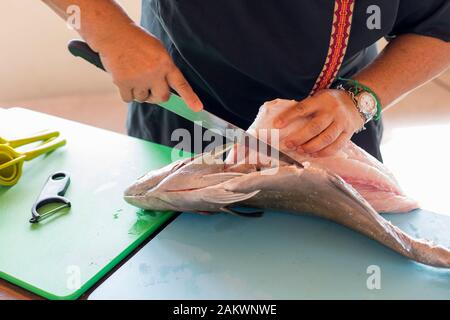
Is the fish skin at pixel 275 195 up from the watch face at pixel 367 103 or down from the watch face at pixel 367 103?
down

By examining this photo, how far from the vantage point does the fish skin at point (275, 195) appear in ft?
2.83

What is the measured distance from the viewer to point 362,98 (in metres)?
1.07

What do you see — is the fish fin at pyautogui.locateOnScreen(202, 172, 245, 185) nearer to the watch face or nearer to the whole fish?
the whole fish

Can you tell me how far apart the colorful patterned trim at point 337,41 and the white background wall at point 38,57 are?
1.74 meters

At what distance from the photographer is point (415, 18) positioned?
108cm

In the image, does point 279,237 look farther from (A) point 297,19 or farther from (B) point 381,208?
(A) point 297,19

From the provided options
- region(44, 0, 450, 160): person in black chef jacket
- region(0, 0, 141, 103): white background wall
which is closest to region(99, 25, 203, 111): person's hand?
region(44, 0, 450, 160): person in black chef jacket

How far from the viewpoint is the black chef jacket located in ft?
3.30

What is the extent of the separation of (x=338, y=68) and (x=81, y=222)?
2.07ft

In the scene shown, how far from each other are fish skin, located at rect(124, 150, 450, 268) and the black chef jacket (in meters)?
0.21

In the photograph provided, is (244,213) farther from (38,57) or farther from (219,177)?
(38,57)

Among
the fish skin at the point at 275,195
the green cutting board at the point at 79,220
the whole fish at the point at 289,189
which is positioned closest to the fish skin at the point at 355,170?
the whole fish at the point at 289,189

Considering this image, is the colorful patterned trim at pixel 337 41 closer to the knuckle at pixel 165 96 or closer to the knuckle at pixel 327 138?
the knuckle at pixel 327 138
